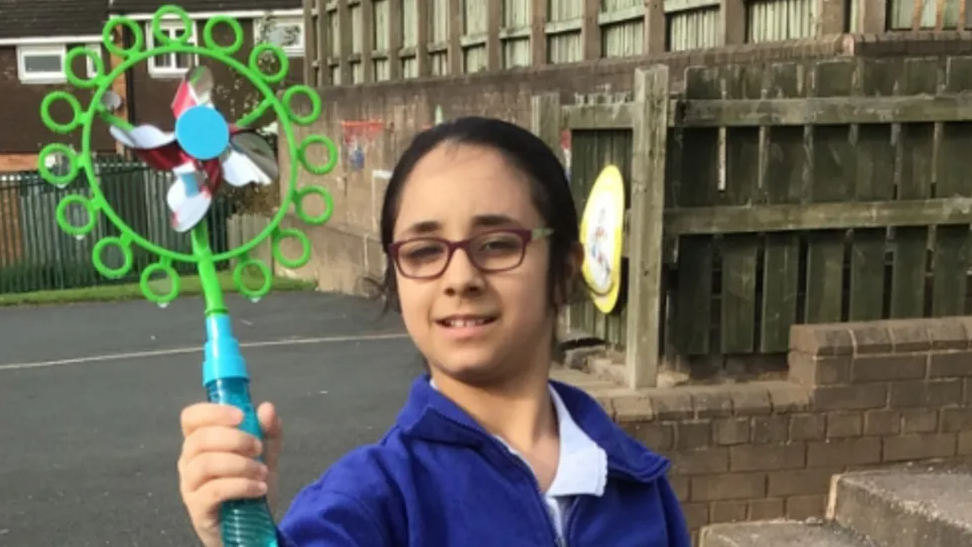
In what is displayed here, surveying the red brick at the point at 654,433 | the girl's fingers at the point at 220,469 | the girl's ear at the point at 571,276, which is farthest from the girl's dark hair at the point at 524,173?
the red brick at the point at 654,433

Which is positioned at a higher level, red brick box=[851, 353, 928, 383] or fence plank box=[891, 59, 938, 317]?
fence plank box=[891, 59, 938, 317]

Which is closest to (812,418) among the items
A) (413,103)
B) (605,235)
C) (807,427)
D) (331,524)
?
(807,427)

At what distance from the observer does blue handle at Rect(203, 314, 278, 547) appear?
132 cm

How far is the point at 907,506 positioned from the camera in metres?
3.86

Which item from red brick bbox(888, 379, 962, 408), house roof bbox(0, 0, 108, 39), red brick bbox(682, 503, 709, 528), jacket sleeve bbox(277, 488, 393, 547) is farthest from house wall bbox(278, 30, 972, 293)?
house roof bbox(0, 0, 108, 39)

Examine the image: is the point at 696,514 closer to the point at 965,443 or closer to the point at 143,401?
the point at 965,443

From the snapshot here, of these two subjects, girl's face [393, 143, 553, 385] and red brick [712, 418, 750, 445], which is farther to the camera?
red brick [712, 418, 750, 445]

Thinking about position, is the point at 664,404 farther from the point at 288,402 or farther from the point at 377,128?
the point at 377,128

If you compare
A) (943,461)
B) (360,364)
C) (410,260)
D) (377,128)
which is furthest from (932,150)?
(377,128)

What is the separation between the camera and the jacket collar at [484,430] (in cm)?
166

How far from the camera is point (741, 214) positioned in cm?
451

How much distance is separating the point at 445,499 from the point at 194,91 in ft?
2.46

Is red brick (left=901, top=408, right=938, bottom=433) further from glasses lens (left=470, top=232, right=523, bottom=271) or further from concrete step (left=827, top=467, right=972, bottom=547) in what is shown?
glasses lens (left=470, top=232, right=523, bottom=271)

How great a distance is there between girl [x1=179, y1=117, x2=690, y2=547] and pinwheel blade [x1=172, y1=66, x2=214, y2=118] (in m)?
0.34
